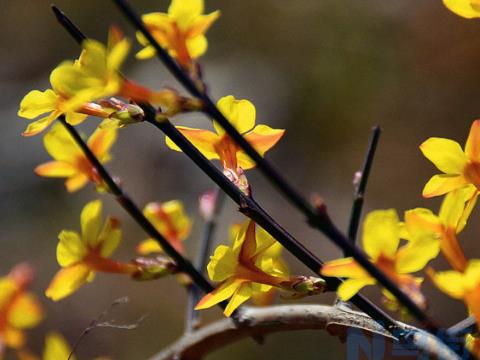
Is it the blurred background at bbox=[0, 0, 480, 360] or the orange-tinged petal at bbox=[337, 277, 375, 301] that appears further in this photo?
the blurred background at bbox=[0, 0, 480, 360]

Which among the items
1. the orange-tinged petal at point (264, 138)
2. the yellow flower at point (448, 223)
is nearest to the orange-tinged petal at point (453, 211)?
the yellow flower at point (448, 223)

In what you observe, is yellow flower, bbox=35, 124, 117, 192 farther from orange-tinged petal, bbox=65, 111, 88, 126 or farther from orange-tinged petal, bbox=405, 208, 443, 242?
orange-tinged petal, bbox=405, 208, 443, 242

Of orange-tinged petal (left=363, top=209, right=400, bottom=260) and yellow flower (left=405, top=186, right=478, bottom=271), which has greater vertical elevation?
orange-tinged petal (left=363, top=209, right=400, bottom=260)

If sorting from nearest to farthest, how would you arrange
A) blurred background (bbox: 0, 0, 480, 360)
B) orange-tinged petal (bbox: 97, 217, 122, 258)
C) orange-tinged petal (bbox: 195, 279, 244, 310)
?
orange-tinged petal (bbox: 195, 279, 244, 310)
orange-tinged petal (bbox: 97, 217, 122, 258)
blurred background (bbox: 0, 0, 480, 360)

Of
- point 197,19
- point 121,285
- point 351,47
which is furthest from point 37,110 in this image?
point 351,47

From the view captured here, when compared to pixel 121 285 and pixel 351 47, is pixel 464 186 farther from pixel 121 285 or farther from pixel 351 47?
pixel 351 47

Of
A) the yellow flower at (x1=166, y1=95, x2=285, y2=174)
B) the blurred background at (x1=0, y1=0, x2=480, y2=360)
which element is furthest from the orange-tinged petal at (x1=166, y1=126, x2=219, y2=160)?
the blurred background at (x1=0, y1=0, x2=480, y2=360)

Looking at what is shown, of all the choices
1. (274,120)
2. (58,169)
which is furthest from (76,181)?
(274,120)
